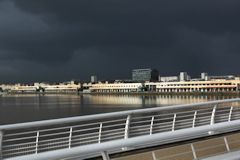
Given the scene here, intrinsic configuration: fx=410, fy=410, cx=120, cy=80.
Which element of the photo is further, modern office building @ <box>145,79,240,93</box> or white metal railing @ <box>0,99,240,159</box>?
modern office building @ <box>145,79,240,93</box>

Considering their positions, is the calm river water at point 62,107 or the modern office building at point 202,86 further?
the modern office building at point 202,86

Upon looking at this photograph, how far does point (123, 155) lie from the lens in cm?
755

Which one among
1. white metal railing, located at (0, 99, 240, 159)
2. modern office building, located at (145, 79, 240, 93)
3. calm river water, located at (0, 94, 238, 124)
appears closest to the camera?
white metal railing, located at (0, 99, 240, 159)

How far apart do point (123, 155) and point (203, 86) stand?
7016 inches

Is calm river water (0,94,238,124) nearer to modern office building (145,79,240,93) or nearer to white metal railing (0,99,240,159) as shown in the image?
white metal railing (0,99,240,159)

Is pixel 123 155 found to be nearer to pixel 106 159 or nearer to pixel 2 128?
pixel 2 128

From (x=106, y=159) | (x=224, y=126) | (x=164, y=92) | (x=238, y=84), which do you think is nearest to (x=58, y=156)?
(x=106, y=159)

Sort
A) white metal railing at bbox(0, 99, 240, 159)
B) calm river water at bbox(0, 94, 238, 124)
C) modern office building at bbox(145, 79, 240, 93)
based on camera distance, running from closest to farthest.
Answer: white metal railing at bbox(0, 99, 240, 159), calm river water at bbox(0, 94, 238, 124), modern office building at bbox(145, 79, 240, 93)

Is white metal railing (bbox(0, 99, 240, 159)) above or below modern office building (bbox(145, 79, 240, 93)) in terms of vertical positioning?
above

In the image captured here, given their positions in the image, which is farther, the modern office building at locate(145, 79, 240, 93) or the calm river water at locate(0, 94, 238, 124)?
the modern office building at locate(145, 79, 240, 93)

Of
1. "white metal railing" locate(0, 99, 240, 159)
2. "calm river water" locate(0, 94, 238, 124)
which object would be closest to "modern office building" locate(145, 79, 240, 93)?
"calm river water" locate(0, 94, 238, 124)

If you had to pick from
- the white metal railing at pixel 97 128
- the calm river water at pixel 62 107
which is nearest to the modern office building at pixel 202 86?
the calm river water at pixel 62 107

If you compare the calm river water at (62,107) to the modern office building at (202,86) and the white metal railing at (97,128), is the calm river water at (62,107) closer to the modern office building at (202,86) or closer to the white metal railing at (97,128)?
the white metal railing at (97,128)

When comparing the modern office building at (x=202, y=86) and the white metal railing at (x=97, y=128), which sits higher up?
the white metal railing at (x=97, y=128)
